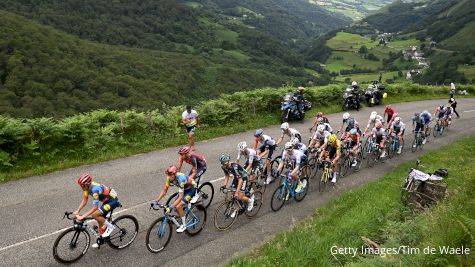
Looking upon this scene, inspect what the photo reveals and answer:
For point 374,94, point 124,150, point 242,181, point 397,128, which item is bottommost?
point 124,150

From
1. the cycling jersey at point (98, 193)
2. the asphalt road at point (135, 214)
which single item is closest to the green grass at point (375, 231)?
the asphalt road at point (135, 214)

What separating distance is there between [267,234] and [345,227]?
2.34m

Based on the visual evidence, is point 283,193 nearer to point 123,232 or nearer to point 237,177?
point 237,177

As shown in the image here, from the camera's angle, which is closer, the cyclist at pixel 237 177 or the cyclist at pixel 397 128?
the cyclist at pixel 237 177

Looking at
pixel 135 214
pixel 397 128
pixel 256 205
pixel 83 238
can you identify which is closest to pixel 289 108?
pixel 397 128

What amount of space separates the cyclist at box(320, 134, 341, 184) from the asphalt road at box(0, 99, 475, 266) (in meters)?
0.91

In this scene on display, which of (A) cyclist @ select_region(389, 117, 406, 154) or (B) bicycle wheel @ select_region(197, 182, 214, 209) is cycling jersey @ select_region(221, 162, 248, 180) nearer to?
(B) bicycle wheel @ select_region(197, 182, 214, 209)

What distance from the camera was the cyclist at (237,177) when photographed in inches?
431

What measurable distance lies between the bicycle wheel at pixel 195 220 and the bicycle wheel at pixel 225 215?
394mm

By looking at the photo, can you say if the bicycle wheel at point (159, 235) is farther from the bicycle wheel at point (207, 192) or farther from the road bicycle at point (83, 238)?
the bicycle wheel at point (207, 192)

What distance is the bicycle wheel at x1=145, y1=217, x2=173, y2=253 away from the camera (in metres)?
9.63

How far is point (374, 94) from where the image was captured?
33.2m

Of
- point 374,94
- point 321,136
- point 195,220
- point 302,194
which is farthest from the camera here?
point 374,94

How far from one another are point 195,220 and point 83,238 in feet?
9.83
